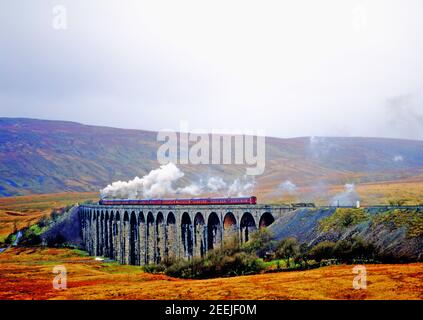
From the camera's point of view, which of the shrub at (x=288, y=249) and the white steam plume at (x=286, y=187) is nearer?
the shrub at (x=288, y=249)

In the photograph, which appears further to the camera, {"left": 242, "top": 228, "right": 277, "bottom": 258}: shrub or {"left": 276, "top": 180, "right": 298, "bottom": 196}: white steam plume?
{"left": 276, "top": 180, "right": 298, "bottom": 196}: white steam plume

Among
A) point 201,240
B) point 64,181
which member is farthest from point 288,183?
point 201,240

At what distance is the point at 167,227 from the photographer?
58062 mm

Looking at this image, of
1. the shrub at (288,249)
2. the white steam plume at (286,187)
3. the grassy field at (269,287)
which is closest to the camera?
the grassy field at (269,287)

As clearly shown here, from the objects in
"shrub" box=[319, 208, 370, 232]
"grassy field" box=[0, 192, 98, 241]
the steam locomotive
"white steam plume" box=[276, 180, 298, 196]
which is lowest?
"grassy field" box=[0, 192, 98, 241]

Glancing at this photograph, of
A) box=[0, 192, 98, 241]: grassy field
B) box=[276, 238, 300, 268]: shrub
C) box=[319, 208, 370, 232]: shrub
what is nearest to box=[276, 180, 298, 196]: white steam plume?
box=[0, 192, 98, 241]: grassy field

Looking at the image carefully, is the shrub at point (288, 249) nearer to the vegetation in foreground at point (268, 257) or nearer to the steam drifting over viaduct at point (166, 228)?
the vegetation in foreground at point (268, 257)

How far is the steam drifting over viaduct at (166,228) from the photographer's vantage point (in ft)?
150

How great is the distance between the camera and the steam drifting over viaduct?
45.7 meters

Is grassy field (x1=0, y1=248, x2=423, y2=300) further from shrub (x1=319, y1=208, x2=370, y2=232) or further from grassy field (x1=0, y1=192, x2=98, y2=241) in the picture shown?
grassy field (x1=0, y1=192, x2=98, y2=241)

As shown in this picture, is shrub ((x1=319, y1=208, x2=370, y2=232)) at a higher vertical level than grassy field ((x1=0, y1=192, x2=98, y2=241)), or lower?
higher

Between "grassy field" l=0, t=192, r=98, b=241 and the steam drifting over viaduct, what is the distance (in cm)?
2690

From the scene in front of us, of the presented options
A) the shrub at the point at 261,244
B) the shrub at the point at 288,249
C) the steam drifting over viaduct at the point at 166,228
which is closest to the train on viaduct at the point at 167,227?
the steam drifting over viaduct at the point at 166,228

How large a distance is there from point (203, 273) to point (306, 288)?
12.0m
